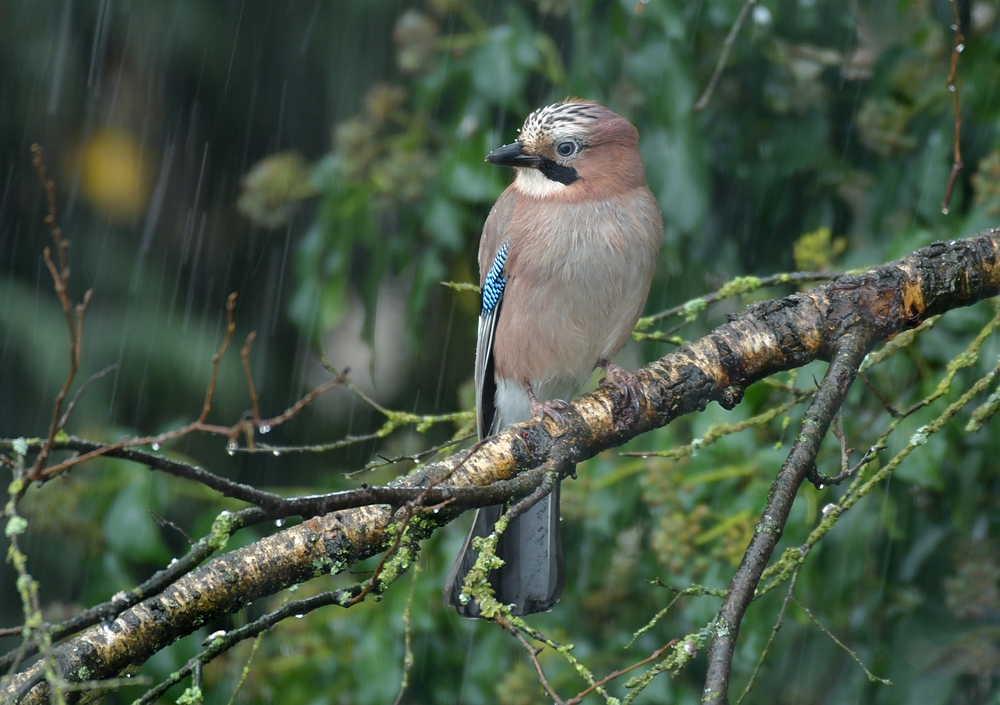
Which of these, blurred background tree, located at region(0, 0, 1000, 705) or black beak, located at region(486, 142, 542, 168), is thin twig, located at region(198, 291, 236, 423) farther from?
black beak, located at region(486, 142, 542, 168)

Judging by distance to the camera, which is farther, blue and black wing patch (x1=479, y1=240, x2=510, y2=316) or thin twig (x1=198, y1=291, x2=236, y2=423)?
blue and black wing patch (x1=479, y1=240, x2=510, y2=316)

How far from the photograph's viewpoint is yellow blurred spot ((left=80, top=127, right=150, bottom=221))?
4.25m

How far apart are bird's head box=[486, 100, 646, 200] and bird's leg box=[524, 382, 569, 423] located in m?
0.57

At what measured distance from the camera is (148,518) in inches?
105

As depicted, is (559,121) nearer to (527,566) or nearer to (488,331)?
(488,331)

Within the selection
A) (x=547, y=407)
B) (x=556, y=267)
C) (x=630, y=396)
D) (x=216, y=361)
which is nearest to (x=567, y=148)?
(x=556, y=267)

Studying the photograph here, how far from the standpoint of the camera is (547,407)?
91.6 inches

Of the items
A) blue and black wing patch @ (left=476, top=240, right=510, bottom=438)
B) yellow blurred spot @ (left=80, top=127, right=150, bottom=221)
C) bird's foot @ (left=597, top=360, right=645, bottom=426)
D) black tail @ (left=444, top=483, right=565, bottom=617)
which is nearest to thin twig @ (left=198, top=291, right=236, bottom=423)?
bird's foot @ (left=597, top=360, right=645, bottom=426)

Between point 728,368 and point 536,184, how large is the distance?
3.41 feet

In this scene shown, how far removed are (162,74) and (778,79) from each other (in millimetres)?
2589

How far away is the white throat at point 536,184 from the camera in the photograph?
292 cm

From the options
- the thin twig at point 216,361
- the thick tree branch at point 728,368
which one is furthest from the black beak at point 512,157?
the thin twig at point 216,361

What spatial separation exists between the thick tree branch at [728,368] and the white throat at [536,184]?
868 millimetres

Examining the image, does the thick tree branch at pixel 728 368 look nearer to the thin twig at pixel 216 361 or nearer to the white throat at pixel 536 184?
the thin twig at pixel 216 361
